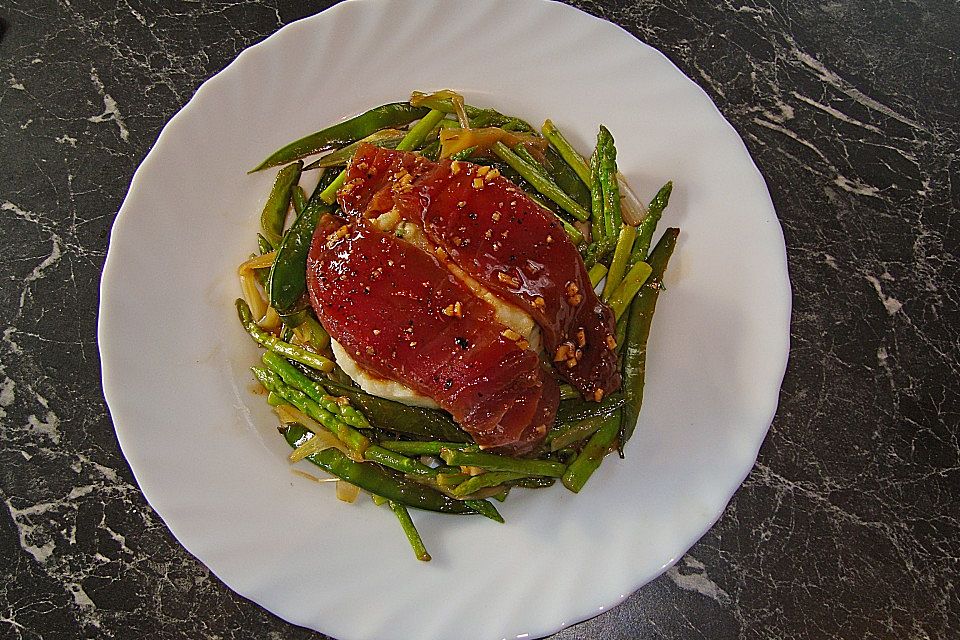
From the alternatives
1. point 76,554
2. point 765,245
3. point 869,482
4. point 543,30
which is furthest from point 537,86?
point 76,554

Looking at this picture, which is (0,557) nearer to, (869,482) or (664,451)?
(664,451)

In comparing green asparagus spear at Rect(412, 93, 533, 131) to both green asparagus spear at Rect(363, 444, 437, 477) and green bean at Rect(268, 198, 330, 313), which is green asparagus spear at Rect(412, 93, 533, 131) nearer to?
green bean at Rect(268, 198, 330, 313)

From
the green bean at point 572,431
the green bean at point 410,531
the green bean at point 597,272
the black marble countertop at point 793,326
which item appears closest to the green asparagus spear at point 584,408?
the green bean at point 572,431

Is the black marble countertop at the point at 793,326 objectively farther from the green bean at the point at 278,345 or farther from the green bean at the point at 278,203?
the green bean at the point at 278,203

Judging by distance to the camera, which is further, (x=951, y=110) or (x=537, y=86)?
(x=951, y=110)

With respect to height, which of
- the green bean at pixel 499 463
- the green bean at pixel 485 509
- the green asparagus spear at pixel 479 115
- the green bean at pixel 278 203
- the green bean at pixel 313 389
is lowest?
the green bean at pixel 485 509

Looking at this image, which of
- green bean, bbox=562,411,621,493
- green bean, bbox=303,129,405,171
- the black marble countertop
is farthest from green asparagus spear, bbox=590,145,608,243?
the black marble countertop
